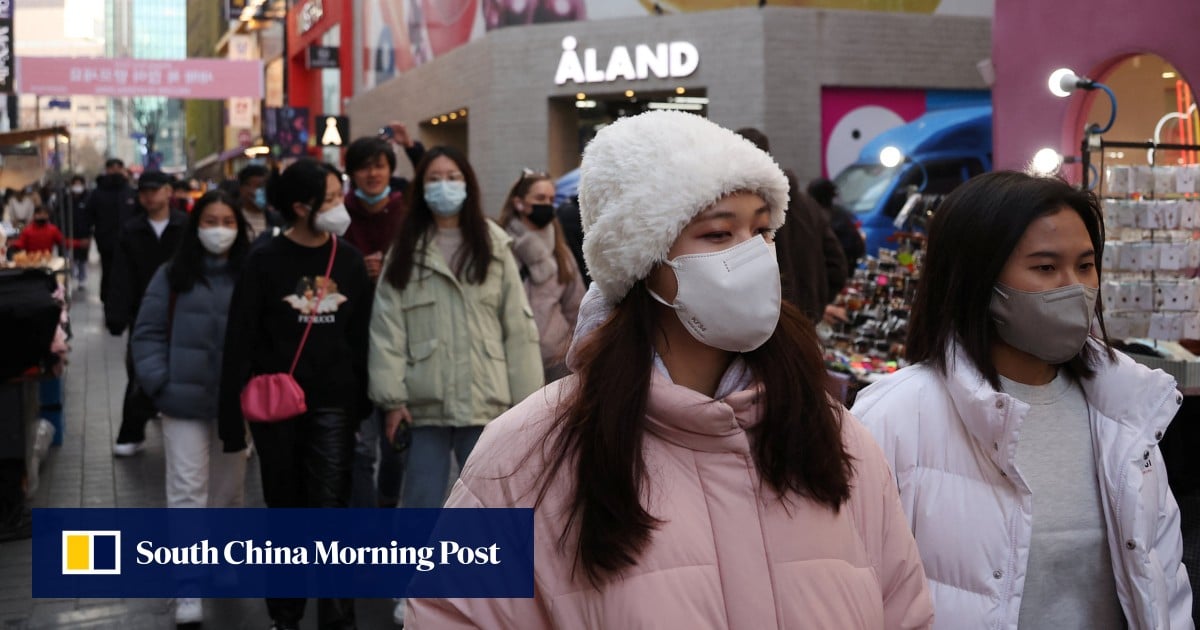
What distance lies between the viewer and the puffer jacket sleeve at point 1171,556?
2.90 meters

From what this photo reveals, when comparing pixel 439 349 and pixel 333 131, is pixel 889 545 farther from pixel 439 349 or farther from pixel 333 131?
pixel 333 131

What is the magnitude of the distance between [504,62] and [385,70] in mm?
11344

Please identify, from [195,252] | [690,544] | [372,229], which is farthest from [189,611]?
[690,544]

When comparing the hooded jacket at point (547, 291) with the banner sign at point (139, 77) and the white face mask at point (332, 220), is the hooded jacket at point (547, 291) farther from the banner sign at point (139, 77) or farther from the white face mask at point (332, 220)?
the banner sign at point (139, 77)

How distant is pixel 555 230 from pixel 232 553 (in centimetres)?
274

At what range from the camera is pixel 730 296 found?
215cm

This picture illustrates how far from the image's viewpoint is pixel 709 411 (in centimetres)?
209

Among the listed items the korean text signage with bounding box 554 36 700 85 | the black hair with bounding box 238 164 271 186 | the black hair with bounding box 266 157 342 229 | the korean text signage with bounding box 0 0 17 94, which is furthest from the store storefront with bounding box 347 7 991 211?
the black hair with bounding box 266 157 342 229

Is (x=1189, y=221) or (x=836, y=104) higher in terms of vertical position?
(x=836, y=104)

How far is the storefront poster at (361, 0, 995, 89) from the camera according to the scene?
22.5 meters

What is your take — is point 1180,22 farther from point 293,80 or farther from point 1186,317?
point 293,80

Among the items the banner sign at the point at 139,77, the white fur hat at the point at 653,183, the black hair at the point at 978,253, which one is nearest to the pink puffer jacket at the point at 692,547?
the white fur hat at the point at 653,183

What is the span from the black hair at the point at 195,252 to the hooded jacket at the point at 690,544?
4691mm

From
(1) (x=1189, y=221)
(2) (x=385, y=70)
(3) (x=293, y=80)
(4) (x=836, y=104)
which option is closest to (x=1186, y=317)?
(1) (x=1189, y=221)
